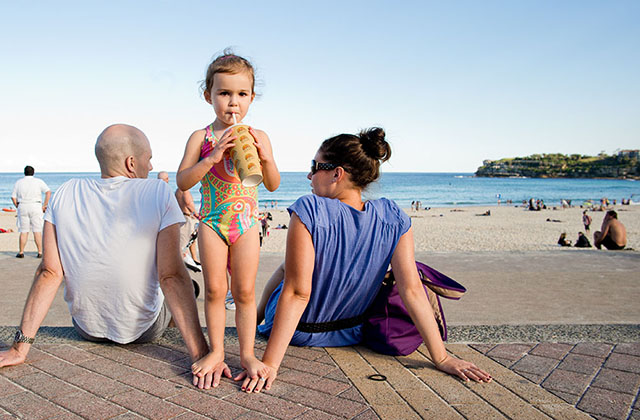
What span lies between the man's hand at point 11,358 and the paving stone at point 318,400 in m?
1.42

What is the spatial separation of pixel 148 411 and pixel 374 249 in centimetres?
140

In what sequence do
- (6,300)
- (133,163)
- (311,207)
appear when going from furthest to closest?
(6,300), (133,163), (311,207)

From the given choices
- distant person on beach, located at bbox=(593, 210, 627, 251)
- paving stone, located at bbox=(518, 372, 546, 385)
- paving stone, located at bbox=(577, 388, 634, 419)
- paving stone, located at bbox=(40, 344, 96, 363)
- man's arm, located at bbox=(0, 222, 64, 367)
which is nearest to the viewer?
paving stone, located at bbox=(577, 388, 634, 419)

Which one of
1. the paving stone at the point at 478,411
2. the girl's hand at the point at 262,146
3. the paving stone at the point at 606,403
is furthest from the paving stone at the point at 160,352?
the paving stone at the point at 606,403

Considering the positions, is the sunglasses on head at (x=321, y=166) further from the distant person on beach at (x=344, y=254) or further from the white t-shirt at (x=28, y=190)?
the white t-shirt at (x=28, y=190)

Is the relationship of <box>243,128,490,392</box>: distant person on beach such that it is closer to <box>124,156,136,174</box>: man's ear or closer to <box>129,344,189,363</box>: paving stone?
<box>129,344,189,363</box>: paving stone

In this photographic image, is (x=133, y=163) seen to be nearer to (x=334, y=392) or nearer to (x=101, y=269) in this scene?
(x=101, y=269)

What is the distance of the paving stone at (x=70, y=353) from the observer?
105 inches

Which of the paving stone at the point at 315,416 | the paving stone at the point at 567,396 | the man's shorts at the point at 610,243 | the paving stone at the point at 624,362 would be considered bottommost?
the man's shorts at the point at 610,243

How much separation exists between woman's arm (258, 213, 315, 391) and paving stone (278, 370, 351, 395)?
0.14 metres

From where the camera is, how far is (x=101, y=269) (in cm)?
268

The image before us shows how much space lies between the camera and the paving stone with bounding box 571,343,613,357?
286 centimetres

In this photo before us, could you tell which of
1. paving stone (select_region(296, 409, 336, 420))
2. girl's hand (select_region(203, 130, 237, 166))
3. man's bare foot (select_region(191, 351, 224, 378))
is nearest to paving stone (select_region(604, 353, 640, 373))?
paving stone (select_region(296, 409, 336, 420))

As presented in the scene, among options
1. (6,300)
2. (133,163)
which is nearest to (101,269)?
(133,163)
